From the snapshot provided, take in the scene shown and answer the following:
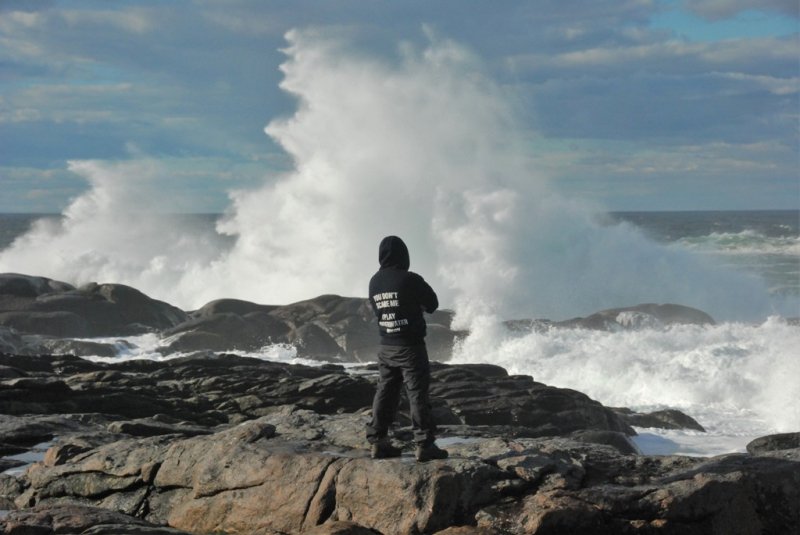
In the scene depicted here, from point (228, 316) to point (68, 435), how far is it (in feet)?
56.4

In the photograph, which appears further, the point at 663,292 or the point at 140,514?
the point at 663,292

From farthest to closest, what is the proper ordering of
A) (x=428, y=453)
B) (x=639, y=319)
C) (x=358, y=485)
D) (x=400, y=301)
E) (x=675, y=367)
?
(x=639, y=319) < (x=675, y=367) < (x=400, y=301) < (x=428, y=453) < (x=358, y=485)

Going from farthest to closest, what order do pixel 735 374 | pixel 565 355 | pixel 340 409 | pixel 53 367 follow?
1. pixel 565 355
2. pixel 735 374
3. pixel 53 367
4. pixel 340 409

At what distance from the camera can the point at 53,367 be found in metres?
18.0

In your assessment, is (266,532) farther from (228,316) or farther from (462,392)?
(228,316)

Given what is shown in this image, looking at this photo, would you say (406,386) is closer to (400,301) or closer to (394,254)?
(400,301)

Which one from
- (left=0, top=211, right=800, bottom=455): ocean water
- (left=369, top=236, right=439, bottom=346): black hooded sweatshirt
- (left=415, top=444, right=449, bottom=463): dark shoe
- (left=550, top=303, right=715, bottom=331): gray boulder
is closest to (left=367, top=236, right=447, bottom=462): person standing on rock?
(left=369, top=236, right=439, bottom=346): black hooded sweatshirt

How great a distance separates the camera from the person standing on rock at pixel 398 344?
7.97 m

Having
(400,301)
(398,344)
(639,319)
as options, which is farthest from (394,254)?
(639,319)

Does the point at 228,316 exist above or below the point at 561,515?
above

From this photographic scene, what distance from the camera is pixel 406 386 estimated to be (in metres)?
7.95

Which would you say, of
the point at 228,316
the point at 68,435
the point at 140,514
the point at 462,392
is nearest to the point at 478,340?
the point at 228,316

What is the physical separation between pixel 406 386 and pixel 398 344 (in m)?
0.36

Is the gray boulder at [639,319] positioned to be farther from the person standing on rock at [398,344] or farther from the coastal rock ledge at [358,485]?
the person standing on rock at [398,344]
